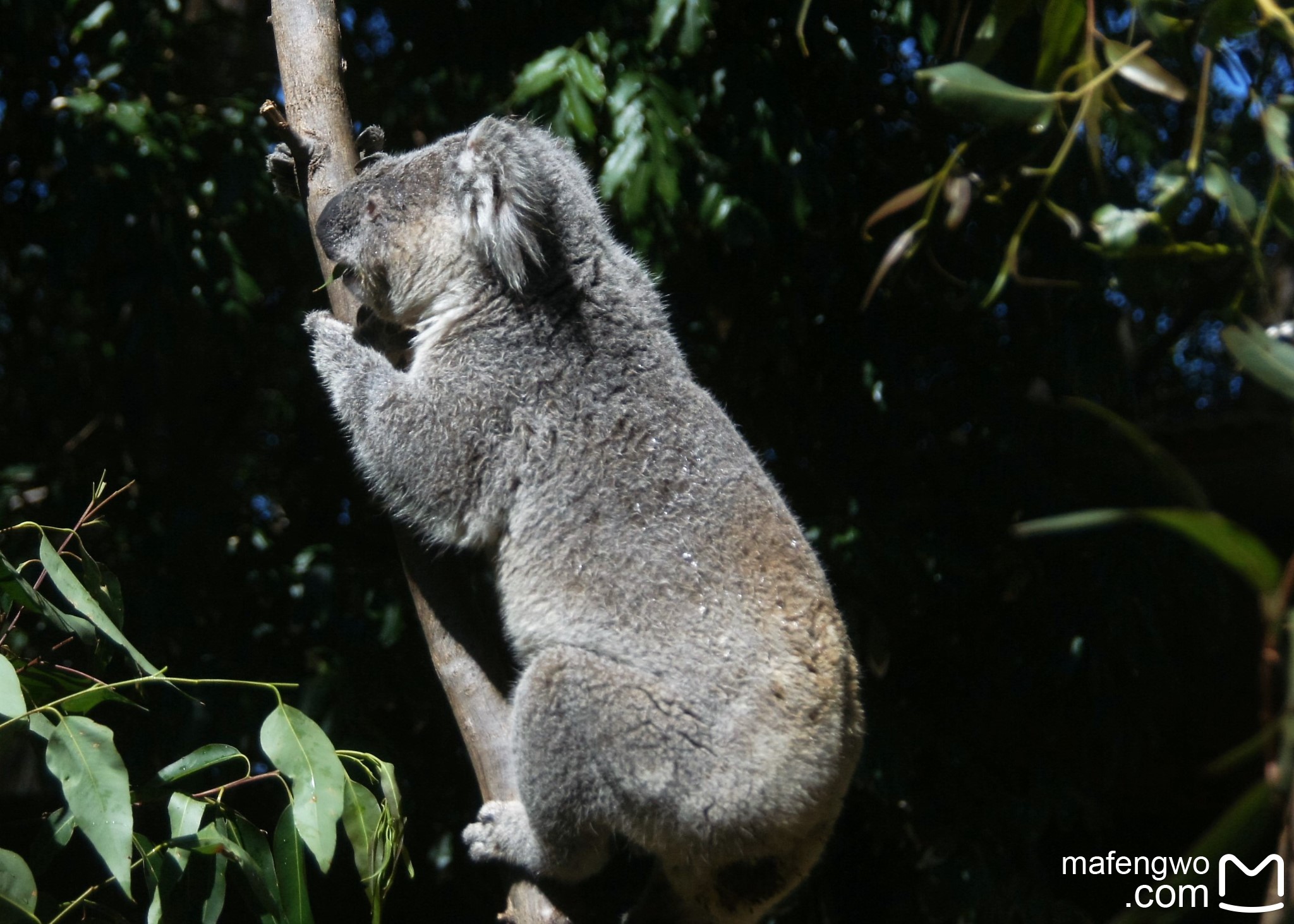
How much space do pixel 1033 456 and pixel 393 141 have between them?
7.81 ft

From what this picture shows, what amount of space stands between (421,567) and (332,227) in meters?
0.72

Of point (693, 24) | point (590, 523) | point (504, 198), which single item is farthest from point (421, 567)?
point (693, 24)

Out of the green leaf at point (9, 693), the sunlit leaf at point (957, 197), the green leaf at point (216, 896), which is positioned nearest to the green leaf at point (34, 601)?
the green leaf at point (9, 693)

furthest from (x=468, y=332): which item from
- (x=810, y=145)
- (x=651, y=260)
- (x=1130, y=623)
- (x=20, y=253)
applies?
(x=20, y=253)

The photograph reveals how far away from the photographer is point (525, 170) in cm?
231

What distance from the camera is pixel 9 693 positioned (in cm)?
153

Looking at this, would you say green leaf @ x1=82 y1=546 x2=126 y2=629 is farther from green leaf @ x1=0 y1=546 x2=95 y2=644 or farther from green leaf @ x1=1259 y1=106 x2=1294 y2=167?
green leaf @ x1=1259 y1=106 x2=1294 y2=167

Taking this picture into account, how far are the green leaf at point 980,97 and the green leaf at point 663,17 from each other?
5.47 ft

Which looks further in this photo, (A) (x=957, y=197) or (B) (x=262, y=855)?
(B) (x=262, y=855)

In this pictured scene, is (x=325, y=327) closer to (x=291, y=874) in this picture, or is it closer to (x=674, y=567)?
(x=674, y=567)

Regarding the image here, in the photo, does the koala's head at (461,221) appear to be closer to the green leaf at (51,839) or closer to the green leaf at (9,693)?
the green leaf at (9,693)

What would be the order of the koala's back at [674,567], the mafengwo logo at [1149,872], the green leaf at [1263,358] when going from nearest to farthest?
the green leaf at [1263,358], the koala's back at [674,567], the mafengwo logo at [1149,872]

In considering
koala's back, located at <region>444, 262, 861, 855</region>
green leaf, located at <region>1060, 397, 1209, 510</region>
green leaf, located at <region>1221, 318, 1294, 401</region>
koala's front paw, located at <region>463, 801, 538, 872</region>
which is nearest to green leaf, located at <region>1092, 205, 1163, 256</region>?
green leaf, located at <region>1221, 318, 1294, 401</region>

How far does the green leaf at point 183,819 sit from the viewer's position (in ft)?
5.50
